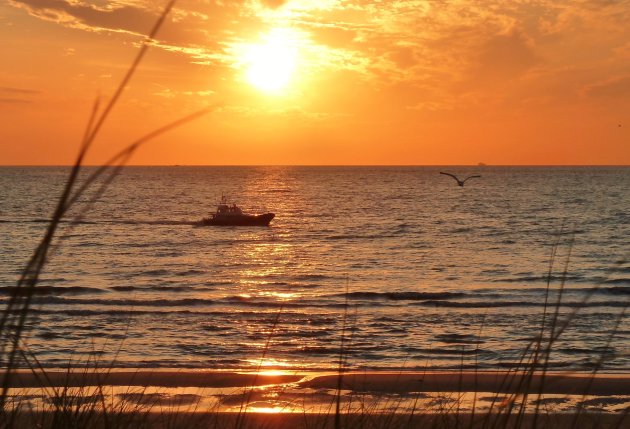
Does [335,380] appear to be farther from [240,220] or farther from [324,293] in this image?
[240,220]

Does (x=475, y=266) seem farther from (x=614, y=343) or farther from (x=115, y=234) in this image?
(x=115, y=234)

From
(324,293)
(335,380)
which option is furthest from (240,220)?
(335,380)

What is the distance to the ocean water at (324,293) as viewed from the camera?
54.4ft

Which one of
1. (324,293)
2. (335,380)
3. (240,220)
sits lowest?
(240,220)

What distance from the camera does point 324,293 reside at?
89.1 ft

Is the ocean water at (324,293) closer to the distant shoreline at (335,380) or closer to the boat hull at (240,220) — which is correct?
the boat hull at (240,220)

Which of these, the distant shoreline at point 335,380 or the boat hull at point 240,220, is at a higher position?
the distant shoreline at point 335,380

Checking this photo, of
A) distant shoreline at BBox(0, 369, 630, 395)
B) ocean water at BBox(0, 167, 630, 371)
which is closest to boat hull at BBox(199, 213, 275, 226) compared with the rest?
ocean water at BBox(0, 167, 630, 371)

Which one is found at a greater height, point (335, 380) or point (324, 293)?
point (335, 380)

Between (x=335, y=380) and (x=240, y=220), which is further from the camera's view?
(x=240, y=220)

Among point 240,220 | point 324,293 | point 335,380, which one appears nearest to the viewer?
point 335,380

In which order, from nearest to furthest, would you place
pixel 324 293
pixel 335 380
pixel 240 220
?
1. pixel 335 380
2. pixel 324 293
3. pixel 240 220

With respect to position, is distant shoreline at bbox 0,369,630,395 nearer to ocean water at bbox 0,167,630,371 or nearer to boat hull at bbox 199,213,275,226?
ocean water at bbox 0,167,630,371

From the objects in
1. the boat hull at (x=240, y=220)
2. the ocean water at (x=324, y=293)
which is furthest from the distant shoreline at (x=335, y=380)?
the boat hull at (x=240, y=220)
